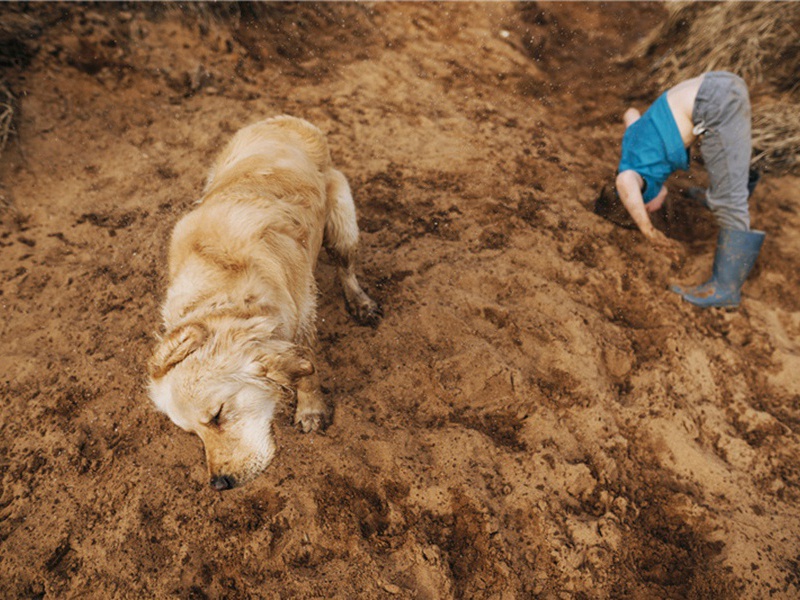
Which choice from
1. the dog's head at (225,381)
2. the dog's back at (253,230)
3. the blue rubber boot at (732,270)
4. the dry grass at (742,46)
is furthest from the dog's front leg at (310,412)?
the dry grass at (742,46)

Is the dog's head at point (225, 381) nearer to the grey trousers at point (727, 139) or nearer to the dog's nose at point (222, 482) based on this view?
the dog's nose at point (222, 482)

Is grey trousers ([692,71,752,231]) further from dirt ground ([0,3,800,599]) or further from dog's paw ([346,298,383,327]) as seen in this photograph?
dog's paw ([346,298,383,327])

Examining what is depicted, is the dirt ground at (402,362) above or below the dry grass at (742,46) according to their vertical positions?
below

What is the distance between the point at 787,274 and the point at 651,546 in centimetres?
324

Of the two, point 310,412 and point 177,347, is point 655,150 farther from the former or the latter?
point 177,347

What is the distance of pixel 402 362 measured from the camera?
3475 mm

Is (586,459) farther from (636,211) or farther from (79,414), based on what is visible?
(79,414)

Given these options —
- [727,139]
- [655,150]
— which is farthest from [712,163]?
[655,150]

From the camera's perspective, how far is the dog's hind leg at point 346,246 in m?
3.80

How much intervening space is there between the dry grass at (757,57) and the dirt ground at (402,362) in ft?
1.70

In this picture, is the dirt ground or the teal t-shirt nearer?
the dirt ground

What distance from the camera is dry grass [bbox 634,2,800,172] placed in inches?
217

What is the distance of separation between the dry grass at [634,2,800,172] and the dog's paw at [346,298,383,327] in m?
4.80

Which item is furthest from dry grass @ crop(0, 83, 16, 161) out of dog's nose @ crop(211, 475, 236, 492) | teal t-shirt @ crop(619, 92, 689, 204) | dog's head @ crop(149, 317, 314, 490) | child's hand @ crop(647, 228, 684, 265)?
child's hand @ crop(647, 228, 684, 265)
